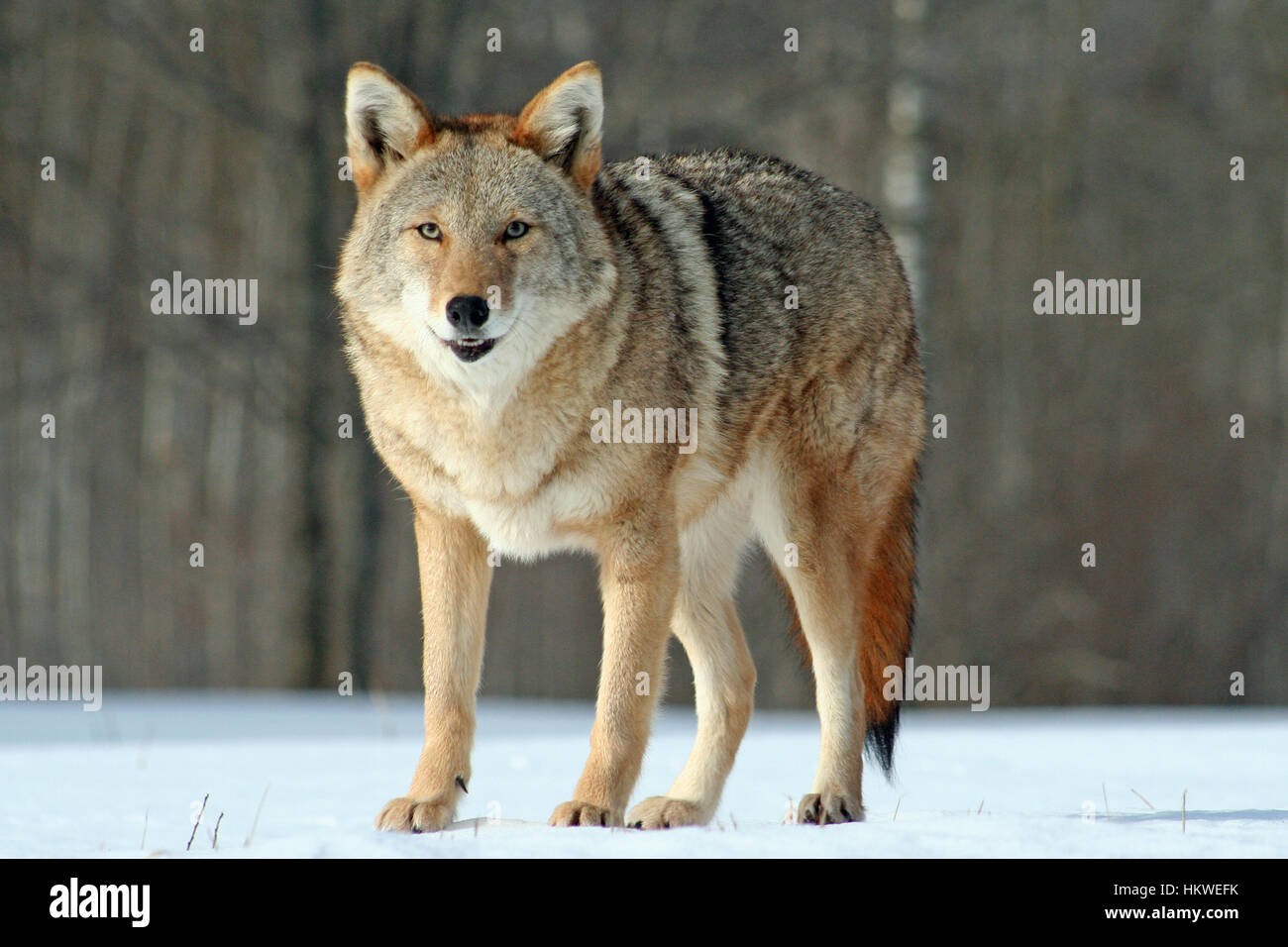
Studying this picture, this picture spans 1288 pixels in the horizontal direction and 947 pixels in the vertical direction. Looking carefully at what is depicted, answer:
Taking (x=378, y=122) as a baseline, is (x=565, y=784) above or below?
below

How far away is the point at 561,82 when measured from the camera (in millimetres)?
3832

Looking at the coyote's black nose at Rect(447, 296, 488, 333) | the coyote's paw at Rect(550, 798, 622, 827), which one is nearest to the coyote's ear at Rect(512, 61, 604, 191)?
the coyote's black nose at Rect(447, 296, 488, 333)

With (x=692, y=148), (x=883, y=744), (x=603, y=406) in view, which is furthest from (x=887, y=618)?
(x=692, y=148)

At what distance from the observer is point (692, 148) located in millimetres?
9547

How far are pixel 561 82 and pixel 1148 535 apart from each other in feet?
32.6

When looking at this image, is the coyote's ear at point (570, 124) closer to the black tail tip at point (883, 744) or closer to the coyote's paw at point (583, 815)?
the coyote's paw at point (583, 815)

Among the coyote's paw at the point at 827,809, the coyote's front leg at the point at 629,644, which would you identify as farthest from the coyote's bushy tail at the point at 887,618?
the coyote's front leg at the point at 629,644

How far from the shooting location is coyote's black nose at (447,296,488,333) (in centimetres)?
345

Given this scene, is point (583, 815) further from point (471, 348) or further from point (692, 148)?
point (692, 148)

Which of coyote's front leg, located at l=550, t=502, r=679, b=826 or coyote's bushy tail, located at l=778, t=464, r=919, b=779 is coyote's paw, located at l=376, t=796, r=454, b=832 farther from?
coyote's bushy tail, located at l=778, t=464, r=919, b=779

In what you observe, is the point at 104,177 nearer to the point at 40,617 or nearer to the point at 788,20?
the point at 40,617

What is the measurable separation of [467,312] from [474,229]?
30 centimetres
